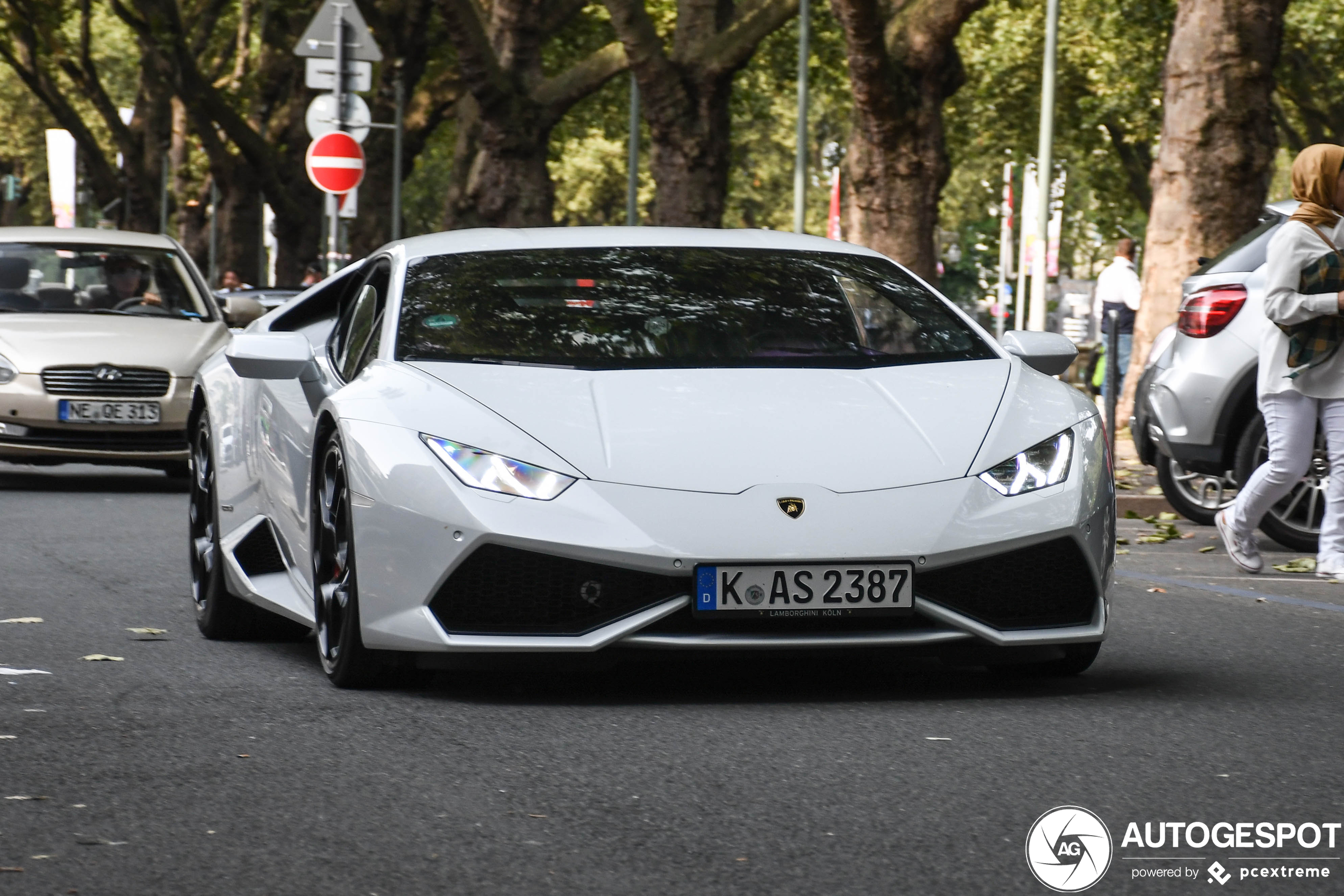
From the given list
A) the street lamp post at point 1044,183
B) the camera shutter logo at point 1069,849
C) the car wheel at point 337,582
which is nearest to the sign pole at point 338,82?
the street lamp post at point 1044,183

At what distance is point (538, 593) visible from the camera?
5.71 m

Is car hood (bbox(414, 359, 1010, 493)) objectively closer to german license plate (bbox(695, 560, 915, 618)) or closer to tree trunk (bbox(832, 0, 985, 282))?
german license plate (bbox(695, 560, 915, 618))

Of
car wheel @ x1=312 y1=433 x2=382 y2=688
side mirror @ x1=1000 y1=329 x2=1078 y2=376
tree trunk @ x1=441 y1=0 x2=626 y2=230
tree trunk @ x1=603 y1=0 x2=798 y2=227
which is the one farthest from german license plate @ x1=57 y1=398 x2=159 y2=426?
tree trunk @ x1=603 y1=0 x2=798 y2=227

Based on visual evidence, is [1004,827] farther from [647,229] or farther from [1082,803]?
[647,229]

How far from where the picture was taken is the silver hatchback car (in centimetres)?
1093

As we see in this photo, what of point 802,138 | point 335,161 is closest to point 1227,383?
point 335,161

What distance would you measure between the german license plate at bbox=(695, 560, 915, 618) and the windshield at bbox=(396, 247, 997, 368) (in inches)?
34.3

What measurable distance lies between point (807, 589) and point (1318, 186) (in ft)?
13.8

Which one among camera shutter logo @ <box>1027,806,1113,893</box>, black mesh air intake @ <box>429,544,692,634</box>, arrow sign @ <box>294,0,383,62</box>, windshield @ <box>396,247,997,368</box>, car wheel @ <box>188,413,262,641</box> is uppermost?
arrow sign @ <box>294,0,383,62</box>

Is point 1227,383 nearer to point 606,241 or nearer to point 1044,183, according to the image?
point 606,241

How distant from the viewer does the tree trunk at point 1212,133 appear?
15875 mm

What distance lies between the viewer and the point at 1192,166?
16.2m

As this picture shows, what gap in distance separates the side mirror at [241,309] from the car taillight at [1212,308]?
550 centimetres

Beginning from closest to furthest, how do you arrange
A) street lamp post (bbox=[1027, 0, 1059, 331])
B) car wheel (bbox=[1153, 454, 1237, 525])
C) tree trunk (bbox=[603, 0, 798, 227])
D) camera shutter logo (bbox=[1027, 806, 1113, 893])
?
camera shutter logo (bbox=[1027, 806, 1113, 893])
car wheel (bbox=[1153, 454, 1237, 525])
street lamp post (bbox=[1027, 0, 1059, 331])
tree trunk (bbox=[603, 0, 798, 227])
